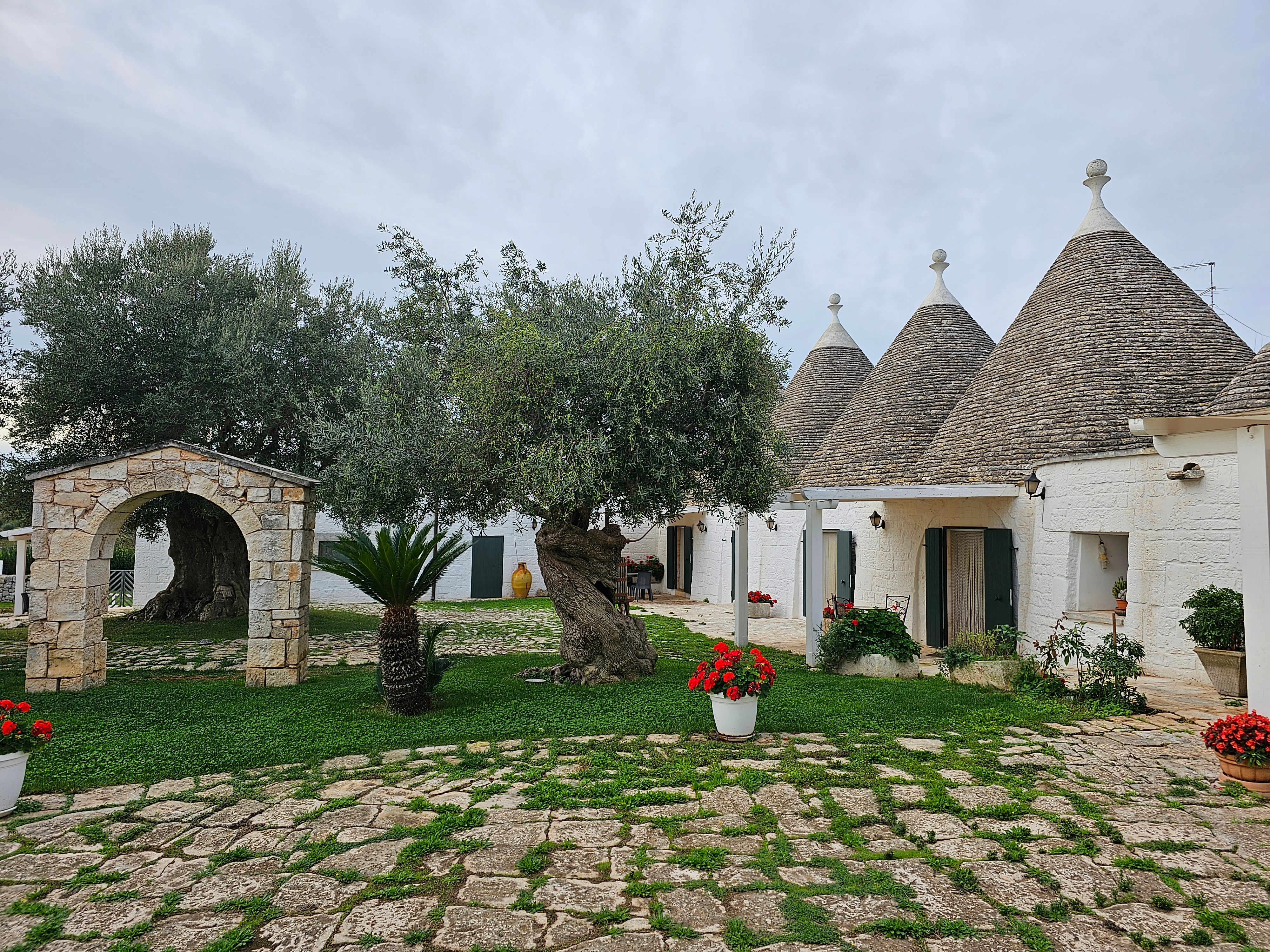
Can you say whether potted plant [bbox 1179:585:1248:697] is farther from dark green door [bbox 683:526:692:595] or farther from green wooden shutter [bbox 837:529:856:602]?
dark green door [bbox 683:526:692:595]

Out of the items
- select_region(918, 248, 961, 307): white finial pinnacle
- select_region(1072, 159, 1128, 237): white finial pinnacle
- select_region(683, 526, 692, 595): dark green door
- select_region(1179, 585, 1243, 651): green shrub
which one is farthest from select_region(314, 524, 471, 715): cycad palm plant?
select_region(683, 526, 692, 595): dark green door

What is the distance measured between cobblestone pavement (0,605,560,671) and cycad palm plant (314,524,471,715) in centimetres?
352

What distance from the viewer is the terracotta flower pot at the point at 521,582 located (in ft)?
67.4

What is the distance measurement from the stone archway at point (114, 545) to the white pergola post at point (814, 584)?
639cm

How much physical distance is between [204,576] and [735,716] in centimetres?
1282

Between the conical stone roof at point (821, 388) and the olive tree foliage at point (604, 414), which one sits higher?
the conical stone roof at point (821, 388)

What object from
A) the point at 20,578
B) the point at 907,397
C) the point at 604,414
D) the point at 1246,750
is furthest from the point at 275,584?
the point at 20,578

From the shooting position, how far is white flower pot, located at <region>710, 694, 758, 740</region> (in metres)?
5.64

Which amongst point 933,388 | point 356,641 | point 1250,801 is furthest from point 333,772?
point 933,388

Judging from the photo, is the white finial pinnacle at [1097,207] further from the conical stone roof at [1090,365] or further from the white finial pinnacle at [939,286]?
the white finial pinnacle at [939,286]

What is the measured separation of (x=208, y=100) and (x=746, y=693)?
9879 millimetres

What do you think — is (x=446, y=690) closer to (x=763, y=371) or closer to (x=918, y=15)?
(x=763, y=371)


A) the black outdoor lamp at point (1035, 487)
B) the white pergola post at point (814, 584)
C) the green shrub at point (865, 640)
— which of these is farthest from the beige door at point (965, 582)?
the white pergola post at point (814, 584)

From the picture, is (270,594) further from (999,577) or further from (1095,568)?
(1095,568)
